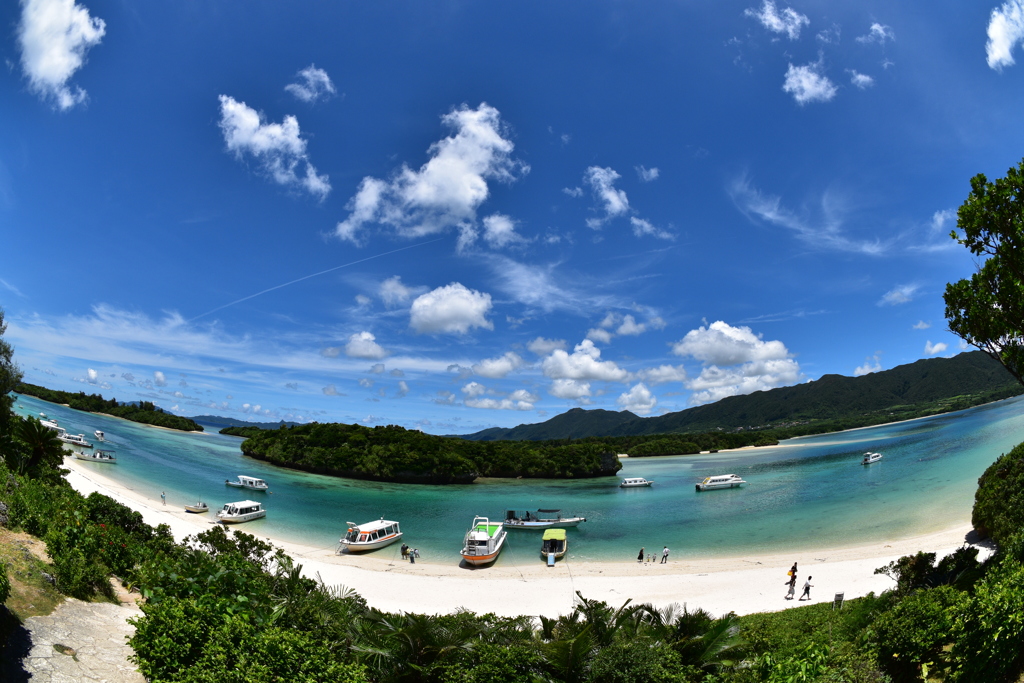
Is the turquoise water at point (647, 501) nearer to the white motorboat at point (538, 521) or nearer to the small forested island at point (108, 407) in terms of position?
the white motorboat at point (538, 521)

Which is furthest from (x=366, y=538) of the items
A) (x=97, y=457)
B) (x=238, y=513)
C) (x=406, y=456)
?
(x=97, y=457)

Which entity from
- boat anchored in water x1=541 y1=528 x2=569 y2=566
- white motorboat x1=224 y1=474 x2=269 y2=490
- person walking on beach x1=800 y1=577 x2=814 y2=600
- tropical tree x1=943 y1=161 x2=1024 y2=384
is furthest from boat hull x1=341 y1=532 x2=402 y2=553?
tropical tree x1=943 y1=161 x2=1024 y2=384

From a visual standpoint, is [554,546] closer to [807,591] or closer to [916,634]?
[807,591]

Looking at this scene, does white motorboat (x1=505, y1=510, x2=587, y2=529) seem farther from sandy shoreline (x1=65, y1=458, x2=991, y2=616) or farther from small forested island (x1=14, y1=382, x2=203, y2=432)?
small forested island (x1=14, y1=382, x2=203, y2=432)

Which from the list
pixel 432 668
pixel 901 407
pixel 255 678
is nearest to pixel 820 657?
pixel 432 668

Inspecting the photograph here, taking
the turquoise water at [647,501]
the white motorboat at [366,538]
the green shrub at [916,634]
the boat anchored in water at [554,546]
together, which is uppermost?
the green shrub at [916,634]

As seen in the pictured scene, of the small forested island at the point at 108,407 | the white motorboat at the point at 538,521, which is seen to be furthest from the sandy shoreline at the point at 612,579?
the small forested island at the point at 108,407

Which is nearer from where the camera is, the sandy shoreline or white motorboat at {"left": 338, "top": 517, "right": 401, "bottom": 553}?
the sandy shoreline
